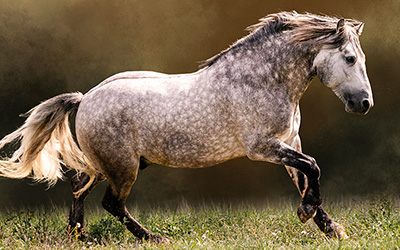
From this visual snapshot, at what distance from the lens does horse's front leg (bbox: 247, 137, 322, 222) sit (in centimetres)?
482

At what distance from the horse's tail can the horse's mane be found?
1.45 m

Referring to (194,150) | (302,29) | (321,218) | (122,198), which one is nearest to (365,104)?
(302,29)

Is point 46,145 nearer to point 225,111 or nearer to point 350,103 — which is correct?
point 225,111

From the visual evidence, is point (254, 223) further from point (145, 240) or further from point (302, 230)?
point (145, 240)

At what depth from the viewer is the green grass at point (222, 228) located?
4723mm

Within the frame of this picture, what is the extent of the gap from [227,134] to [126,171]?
3.08 feet

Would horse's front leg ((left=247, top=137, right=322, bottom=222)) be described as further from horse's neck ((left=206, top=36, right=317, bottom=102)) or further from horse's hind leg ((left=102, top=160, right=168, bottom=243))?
horse's hind leg ((left=102, top=160, right=168, bottom=243))

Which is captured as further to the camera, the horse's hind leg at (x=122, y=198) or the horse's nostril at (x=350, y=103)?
the horse's hind leg at (x=122, y=198)

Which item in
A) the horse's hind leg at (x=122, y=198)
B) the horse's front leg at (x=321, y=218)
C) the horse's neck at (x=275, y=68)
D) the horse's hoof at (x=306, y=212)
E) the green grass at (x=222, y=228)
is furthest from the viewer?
the horse's hind leg at (x=122, y=198)

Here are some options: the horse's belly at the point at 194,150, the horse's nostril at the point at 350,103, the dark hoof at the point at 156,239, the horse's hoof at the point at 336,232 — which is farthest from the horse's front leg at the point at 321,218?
the dark hoof at the point at 156,239

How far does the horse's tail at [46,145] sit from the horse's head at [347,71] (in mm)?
2216

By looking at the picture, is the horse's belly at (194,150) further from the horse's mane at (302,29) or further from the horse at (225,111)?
the horse's mane at (302,29)

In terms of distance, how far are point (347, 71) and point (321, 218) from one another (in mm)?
1274

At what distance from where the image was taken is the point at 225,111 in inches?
198
